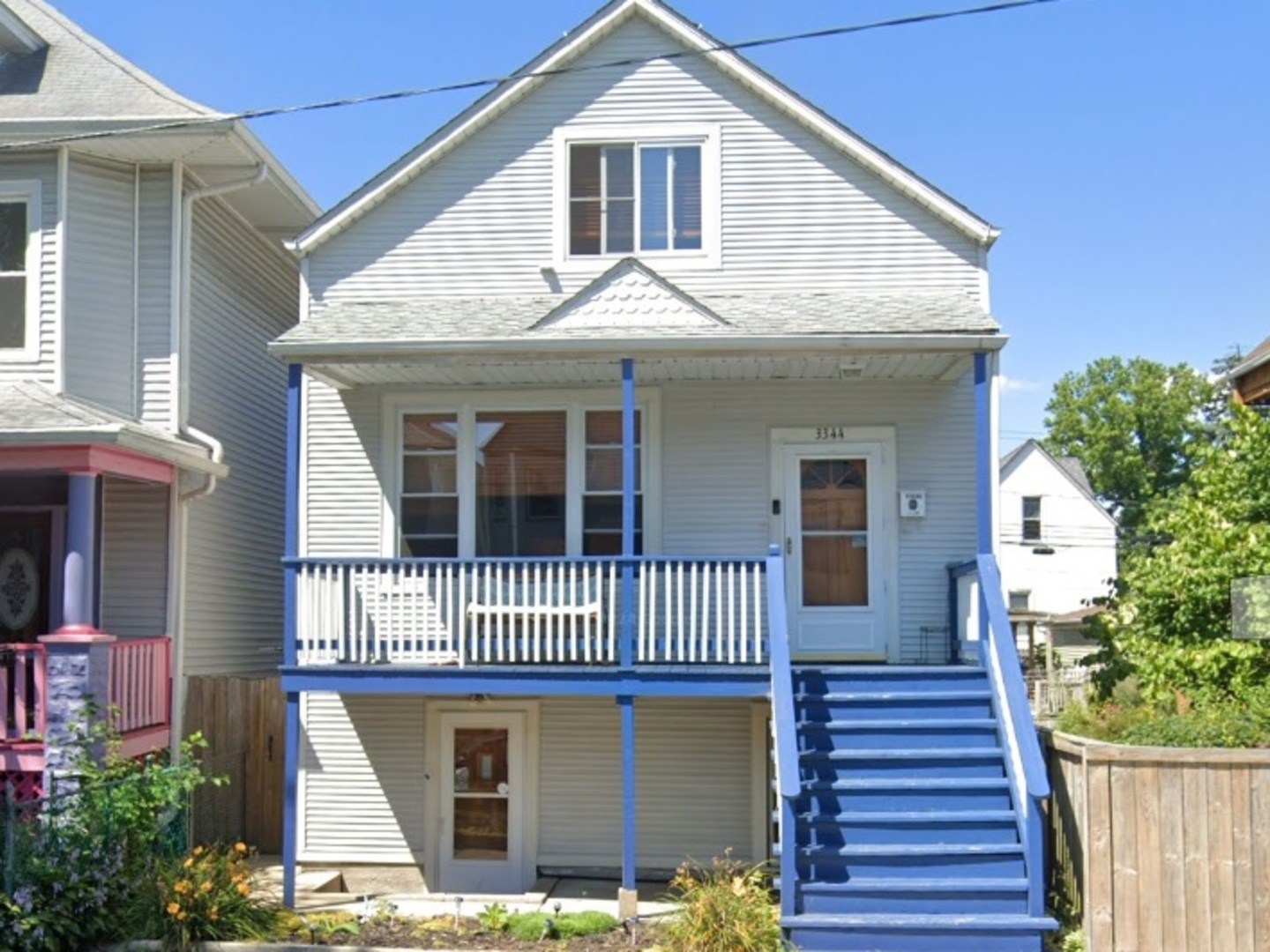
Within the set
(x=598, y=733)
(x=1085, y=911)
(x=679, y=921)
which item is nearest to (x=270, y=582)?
(x=598, y=733)

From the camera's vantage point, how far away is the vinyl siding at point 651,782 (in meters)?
11.8

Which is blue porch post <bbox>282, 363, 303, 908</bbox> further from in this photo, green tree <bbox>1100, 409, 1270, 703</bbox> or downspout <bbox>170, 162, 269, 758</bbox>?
green tree <bbox>1100, 409, 1270, 703</bbox>

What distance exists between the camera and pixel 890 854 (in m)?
8.94

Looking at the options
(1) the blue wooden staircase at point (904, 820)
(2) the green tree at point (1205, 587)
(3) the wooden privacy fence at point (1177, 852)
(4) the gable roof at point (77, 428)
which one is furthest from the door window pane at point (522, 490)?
(3) the wooden privacy fence at point (1177, 852)

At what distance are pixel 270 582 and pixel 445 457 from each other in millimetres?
3774

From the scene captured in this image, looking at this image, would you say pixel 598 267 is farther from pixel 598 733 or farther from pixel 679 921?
pixel 679 921

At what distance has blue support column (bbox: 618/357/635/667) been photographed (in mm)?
10406

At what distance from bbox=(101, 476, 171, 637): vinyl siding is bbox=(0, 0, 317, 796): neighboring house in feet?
0.05

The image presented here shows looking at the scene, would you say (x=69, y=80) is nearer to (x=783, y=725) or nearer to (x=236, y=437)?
(x=236, y=437)

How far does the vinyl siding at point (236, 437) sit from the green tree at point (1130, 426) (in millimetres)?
51920

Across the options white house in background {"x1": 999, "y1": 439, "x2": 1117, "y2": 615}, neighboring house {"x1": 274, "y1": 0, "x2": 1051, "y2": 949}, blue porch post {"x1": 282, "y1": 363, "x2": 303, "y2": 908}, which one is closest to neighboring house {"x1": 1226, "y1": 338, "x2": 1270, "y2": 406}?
neighboring house {"x1": 274, "y1": 0, "x2": 1051, "y2": 949}

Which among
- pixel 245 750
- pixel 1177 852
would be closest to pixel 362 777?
pixel 245 750

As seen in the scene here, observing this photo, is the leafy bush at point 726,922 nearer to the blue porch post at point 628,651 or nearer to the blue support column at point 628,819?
the blue support column at point 628,819

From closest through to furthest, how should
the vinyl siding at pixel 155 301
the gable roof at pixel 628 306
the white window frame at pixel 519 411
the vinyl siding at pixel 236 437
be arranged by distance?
the gable roof at pixel 628 306 < the white window frame at pixel 519 411 < the vinyl siding at pixel 155 301 < the vinyl siding at pixel 236 437
